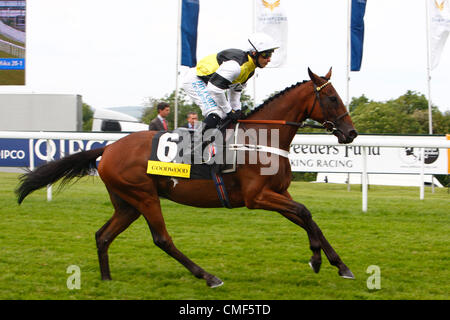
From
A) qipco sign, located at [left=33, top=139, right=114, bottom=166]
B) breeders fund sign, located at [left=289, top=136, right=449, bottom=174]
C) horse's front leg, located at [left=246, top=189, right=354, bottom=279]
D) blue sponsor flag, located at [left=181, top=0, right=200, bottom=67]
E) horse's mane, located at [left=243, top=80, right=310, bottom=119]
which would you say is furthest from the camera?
blue sponsor flag, located at [left=181, top=0, right=200, bottom=67]

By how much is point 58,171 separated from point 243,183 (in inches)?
70.5

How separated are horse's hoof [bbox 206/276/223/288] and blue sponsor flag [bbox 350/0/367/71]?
12.2 metres

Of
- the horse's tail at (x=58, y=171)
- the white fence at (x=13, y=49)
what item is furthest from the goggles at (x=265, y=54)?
the white fence at (x=13, y=49)

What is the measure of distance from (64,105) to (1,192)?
9.31 metres

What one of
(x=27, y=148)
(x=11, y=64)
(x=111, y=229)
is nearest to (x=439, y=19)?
(x=11, y=64)

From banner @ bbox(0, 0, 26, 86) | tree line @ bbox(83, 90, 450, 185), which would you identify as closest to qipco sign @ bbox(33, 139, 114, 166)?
banner @ bbox(0, 0, 26, 86)

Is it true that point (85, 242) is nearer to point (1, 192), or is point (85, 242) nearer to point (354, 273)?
point (354, 273)

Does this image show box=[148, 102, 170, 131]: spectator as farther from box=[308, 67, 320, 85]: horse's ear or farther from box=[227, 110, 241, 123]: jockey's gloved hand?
box=[308, 67, 320, 85]: horse's ear

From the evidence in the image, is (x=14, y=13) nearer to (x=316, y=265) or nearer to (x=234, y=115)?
(x=234, y=115)

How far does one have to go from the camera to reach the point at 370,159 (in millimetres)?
11141

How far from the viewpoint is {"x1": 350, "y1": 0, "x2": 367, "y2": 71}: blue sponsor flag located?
14575 mm

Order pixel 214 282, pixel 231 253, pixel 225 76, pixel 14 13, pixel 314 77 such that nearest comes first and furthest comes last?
pixel 214 282
pixel 225 76
pixel 314 77
pixel 231 253
pixel 14 13
